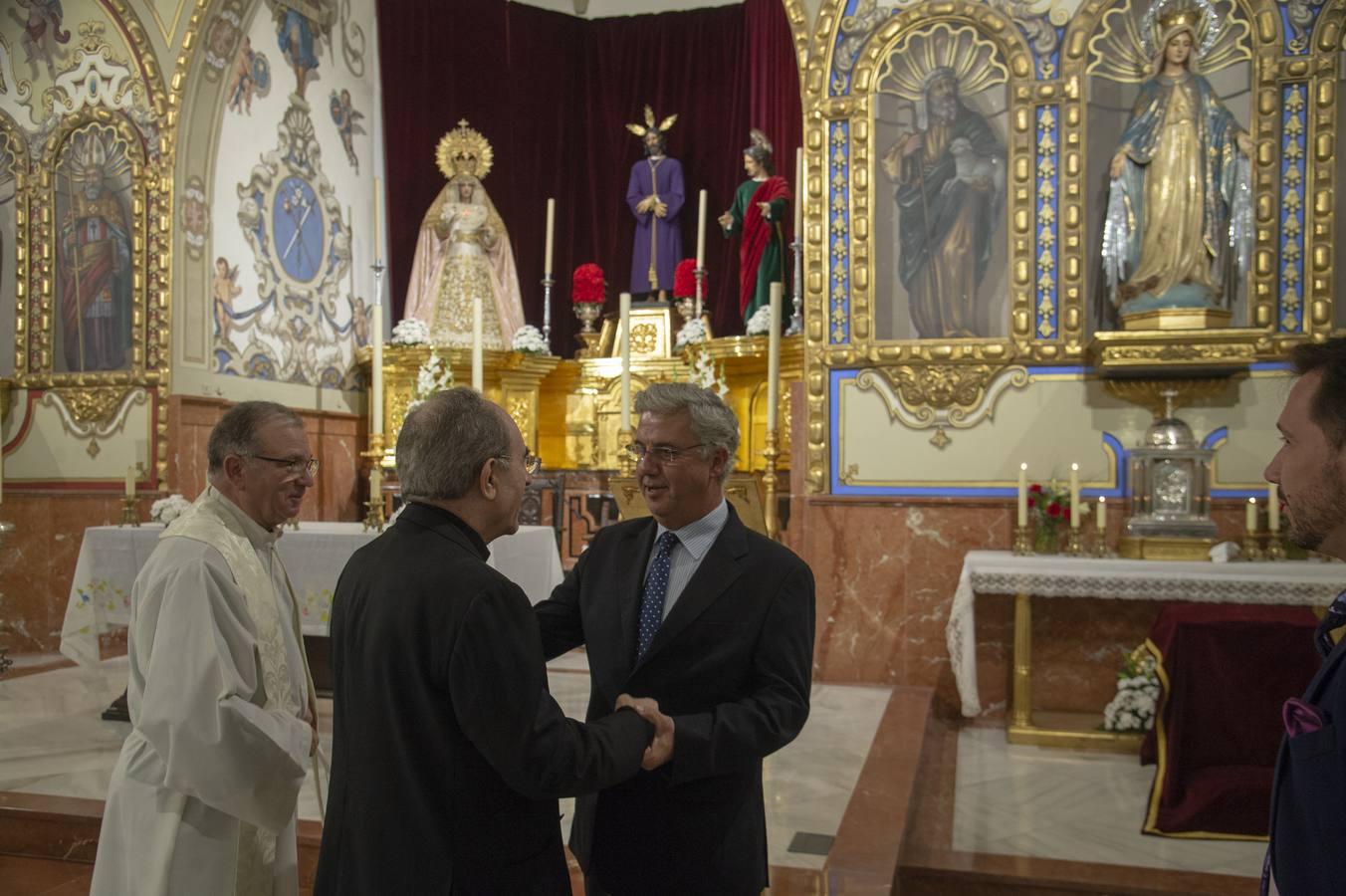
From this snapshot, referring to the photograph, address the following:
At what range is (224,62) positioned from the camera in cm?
830

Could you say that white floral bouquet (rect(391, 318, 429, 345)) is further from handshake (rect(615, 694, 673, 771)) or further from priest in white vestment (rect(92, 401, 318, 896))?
handshake (rect(615, 694, 673, 771))

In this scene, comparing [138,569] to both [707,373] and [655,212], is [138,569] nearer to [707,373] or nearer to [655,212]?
[707,373]

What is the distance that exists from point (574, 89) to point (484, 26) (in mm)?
1022

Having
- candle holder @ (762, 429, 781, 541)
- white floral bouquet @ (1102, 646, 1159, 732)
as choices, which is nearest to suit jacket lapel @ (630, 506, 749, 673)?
candle holder @ (762, 429, 781, 541)

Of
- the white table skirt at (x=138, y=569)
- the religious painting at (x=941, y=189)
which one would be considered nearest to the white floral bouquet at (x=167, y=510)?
the white table skirt at (x=138, y=569)

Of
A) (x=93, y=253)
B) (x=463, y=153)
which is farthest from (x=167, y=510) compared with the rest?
(x=463, y=153)

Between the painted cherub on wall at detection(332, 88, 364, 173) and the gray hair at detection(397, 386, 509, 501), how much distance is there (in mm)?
8338

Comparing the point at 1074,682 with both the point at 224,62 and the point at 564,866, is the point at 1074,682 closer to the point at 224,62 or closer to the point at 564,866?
the point at 564,866

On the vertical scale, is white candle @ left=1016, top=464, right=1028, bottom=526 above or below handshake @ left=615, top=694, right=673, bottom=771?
above

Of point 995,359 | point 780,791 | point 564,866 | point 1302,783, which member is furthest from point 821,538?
point 1302,783

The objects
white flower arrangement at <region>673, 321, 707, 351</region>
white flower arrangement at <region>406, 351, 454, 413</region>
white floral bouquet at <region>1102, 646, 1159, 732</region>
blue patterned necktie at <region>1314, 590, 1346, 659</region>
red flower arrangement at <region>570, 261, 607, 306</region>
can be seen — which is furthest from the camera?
red flower arrangement at <region>570, 261, 607, 306</region>

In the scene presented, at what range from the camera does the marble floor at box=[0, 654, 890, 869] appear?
167 inches

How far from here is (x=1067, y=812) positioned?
15.4 feet

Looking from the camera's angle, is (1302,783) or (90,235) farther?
(90,235)
